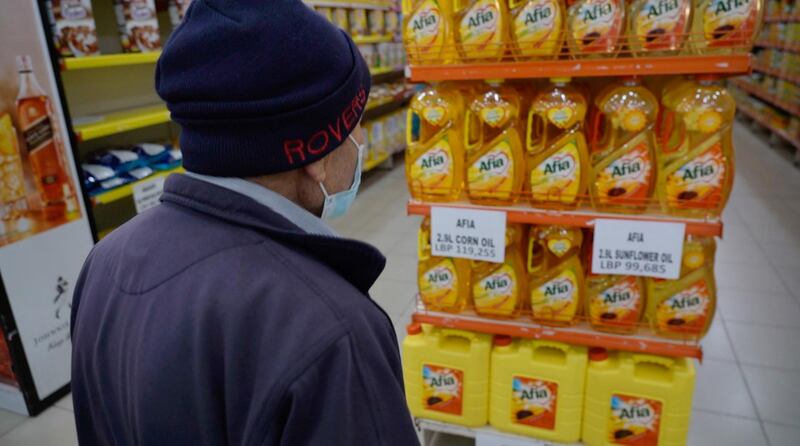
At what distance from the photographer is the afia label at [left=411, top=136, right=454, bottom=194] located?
5.96 feet

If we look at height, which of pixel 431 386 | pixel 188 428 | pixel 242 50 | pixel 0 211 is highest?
pixel 242 50

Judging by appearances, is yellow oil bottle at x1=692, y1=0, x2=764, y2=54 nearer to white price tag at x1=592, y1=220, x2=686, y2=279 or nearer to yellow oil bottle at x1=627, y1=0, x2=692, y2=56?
yellow oil bottle at x1=627, y1=0, x2=692, y2=56

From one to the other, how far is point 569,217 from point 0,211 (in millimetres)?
2286

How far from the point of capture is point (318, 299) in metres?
0.69

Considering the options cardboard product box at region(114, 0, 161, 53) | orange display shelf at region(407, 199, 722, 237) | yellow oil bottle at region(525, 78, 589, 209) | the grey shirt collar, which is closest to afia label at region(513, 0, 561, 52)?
yellow oil bottle at region(525, 78, 589, 209)

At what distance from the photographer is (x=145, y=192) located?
2.97 metres

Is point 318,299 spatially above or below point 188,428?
above

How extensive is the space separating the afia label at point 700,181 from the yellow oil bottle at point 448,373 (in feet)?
2.64

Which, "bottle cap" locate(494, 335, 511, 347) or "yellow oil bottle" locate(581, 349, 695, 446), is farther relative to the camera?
"bottle cap" locate(494, 335, 511, 347)

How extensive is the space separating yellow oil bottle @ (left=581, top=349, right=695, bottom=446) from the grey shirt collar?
4.62 ft

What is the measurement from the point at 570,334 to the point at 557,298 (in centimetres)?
13

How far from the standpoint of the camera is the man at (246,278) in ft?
2.17

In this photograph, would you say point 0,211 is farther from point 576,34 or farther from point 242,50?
point 576,34

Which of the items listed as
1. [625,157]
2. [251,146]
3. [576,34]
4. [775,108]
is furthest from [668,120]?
[775,108]
